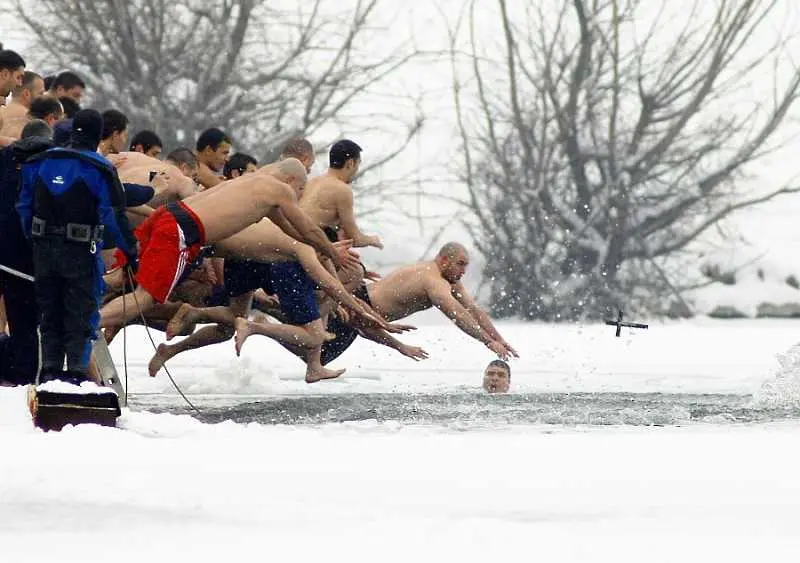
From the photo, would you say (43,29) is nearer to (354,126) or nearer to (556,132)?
(354,126)

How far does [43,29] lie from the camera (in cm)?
2723

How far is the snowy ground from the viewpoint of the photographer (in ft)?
19.0

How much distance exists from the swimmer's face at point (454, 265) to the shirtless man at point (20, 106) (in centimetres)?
309

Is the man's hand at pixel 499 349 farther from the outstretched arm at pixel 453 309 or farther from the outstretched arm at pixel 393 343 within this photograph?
the outstretched arm at pixel 393 343

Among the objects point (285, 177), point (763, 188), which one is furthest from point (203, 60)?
point (285, 177)

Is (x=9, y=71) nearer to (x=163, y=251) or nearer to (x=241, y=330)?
(x=163, y=251)

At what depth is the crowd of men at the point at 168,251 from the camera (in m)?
8.67

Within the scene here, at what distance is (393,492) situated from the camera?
6.73m

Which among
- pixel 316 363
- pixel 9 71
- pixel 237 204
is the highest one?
pixel 9 71

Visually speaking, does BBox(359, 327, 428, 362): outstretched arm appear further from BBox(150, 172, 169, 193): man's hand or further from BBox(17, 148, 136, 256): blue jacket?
BBox(17, 148, 136, 256): blue jacket

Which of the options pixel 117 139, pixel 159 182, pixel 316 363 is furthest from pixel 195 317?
pixel 159 182

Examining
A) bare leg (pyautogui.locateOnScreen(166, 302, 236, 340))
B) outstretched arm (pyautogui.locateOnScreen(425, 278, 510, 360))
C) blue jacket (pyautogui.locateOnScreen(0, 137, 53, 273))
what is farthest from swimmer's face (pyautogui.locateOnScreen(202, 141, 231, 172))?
blue jacket (pyautogui.locateOnScreen(0, 137, 53, 273))

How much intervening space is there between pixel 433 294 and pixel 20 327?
4.02 metres

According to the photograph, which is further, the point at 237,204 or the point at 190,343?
the point at 190,343
